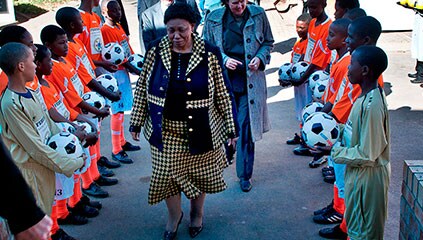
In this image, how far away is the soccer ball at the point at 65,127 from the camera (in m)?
4.21

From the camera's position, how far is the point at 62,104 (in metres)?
4.49

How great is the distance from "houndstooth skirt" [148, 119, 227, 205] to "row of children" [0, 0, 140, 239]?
61 cm

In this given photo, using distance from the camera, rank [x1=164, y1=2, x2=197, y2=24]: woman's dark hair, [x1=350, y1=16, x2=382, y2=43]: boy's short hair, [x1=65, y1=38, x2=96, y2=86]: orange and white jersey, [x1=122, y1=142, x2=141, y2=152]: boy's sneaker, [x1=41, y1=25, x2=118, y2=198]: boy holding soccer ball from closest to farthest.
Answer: [x1=164, y1=2, x2=197, y2=24]: woman's dark hair, [x1=350, y1=16, x2=382, y2=43]: boy's short hair, [x1=41, y1=25, x2=118, y2=198]: boy holding soccer ball, [x1=65, y1=38, x2=96, y2=86]: orange and white jersey, [x1=122, y1=142, x2=141, y2=152]: boy's sneaker

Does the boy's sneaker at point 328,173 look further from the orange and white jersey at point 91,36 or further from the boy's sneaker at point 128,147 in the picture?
the orange and white jersey at point 91,36

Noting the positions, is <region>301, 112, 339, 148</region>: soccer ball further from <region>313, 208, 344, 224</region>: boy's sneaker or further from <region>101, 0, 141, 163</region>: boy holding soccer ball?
<region>101, 0, 141, 163</region>: boy holding soccer ball

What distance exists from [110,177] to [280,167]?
191cm

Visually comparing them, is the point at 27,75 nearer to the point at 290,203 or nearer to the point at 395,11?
the point at 290,203

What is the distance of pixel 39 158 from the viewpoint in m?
3.84

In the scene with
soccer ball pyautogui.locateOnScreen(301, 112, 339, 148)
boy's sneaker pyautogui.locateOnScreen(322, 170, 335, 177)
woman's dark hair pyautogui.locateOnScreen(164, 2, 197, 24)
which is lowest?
boy's sneaker pyautogui.locateOnScreen(322, 170, 335, 177)

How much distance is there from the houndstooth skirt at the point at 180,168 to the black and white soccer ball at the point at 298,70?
1.73 m

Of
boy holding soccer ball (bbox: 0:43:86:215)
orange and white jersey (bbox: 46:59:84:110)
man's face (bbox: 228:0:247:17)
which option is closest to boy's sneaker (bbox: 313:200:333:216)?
man's face (bbox: 228:0:247:17)

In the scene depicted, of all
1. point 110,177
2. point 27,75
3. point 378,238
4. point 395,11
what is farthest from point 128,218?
point 395,11

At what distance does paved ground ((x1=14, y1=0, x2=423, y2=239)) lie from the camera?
15.7ft

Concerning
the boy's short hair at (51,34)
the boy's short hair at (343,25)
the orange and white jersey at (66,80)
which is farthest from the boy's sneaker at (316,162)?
the boy's short hair at (51,34)
